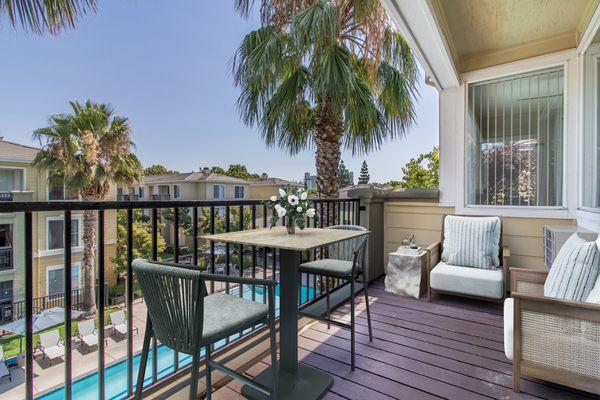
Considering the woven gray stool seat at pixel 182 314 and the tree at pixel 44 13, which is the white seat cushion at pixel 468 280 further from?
the tree at pixel 44 13

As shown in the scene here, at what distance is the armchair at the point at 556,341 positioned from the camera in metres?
1.59

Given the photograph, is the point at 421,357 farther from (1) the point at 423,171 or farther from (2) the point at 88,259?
(2) the point at 88,259

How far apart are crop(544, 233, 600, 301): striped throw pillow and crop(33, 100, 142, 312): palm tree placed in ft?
39.5

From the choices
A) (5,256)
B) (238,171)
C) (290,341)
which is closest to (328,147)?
(290,341)

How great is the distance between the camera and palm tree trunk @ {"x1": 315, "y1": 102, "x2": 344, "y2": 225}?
5.03 meters

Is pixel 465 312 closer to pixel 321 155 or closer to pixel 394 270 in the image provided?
pixel 394 270

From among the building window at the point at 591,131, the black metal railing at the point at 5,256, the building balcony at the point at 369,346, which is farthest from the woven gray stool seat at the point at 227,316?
the black metal railing at the point at 5,256

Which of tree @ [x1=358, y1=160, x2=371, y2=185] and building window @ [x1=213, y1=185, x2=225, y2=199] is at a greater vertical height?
tree @ [x1=358, y1=160, x2=371, y2=185]

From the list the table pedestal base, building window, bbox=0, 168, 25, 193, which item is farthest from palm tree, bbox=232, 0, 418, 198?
building window, bbox=0, 168, 25, 193

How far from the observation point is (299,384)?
6.03ft

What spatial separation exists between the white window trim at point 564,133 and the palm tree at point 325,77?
1.10 metres

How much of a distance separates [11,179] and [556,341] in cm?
1641

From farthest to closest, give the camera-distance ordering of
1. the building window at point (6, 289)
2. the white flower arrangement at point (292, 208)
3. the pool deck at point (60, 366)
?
the building window at point (6, 289), the pool deck at point (60, 366), the white flower arrangement at point (292, 208)

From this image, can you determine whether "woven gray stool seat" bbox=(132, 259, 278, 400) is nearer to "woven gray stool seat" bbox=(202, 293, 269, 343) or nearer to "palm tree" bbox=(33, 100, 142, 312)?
"woven gray stool seat" bbox=(202, 293, 269, 343)
